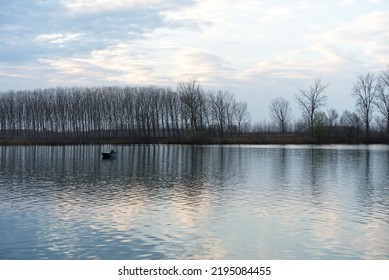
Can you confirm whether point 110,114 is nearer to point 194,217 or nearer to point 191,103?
point 191,103

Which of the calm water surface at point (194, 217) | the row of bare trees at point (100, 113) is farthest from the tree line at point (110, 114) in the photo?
the calm water surface at point (194, 217)

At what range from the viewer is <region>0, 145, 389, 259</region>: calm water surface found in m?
8.95

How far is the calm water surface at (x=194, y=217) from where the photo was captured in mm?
8945

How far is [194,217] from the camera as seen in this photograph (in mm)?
11930

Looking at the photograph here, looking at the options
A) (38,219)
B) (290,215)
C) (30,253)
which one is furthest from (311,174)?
(30,253)

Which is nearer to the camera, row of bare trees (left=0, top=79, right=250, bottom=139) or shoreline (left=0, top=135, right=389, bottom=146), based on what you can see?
shoreline (left=0, top=135, right=389, bottom=146)

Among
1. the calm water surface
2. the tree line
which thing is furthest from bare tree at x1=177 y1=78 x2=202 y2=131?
the calm water surface

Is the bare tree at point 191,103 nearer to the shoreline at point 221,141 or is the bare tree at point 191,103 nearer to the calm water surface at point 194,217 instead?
the shoreline at point 221,141

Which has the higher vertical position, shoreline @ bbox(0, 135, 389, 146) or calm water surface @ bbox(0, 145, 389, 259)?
shoreline @ bbox(0, 135, 389, 146)

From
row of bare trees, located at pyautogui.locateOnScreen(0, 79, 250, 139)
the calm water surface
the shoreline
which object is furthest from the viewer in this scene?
row of bare trees, located at pyautogui.locateOnScreen(0, 79, 250, 139)

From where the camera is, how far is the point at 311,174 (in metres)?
22.4

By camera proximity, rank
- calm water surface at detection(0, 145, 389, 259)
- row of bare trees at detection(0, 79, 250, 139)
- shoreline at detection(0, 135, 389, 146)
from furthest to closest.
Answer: row of bare trees at detection(0, 79, 250, 139)
shoreline at detection(0, 135, 389, 146)
calm water surface at detection(0, 145, 389, 259)

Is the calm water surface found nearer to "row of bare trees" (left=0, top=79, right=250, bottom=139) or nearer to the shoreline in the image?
the shoreline

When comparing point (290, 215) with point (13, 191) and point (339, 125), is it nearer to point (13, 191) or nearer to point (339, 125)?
point (13, 191)
